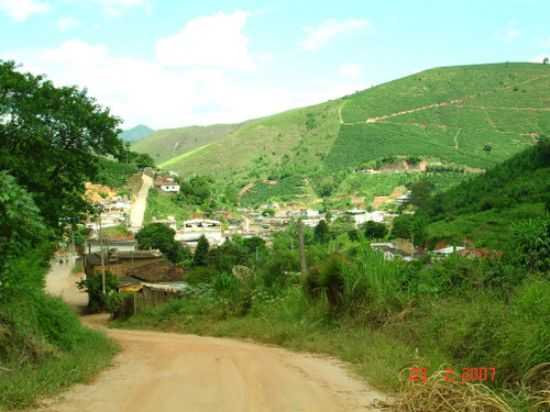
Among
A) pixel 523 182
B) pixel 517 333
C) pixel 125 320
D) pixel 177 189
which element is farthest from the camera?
pixel 177 189

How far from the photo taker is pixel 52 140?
15172 mm

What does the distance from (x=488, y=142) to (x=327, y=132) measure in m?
33.0

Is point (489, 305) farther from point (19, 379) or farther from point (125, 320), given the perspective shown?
point (125, 320)

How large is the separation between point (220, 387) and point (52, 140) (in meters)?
9.41

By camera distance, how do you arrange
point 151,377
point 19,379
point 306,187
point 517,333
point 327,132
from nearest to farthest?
point 19,379, point 517,333, point 151,377, point 306,187, point 327,132

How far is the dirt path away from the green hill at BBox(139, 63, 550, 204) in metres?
28.2

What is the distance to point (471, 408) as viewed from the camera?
6.14 meters

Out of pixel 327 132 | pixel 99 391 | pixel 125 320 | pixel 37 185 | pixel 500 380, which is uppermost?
pixel 327 132

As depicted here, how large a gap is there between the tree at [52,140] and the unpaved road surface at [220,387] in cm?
529

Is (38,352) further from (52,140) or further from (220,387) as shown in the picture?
(52,140)

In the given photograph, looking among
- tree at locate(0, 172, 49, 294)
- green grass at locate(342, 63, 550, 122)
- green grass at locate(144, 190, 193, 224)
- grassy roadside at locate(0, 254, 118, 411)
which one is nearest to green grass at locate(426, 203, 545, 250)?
grassy roadside at locate(0, 254, 118, 411)

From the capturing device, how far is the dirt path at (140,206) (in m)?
79.9

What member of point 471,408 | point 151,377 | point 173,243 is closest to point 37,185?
point 151,377

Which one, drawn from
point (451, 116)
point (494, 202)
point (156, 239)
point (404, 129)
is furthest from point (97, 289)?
point (451, 116)
